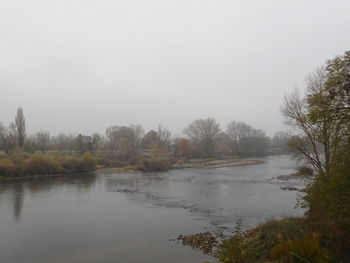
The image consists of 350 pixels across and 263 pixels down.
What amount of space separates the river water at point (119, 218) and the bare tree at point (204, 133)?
59567 millimetres

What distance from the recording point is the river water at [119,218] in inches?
487

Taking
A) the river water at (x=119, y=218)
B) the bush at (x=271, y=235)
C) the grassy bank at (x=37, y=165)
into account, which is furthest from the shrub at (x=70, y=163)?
the bush at (x=271, y=235)

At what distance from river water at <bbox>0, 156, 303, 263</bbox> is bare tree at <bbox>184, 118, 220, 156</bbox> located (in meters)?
59.6

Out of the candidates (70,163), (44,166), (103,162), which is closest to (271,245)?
(44,166)

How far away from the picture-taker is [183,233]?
15.0m

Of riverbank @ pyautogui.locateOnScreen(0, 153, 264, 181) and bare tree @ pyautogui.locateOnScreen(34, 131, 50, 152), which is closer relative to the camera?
riverbank @ pyautogui.locateOnScreen(0, 153, 264, 181)

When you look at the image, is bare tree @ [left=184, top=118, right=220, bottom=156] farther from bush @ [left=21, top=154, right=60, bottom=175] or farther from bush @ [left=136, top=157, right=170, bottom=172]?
bush @ [left=21, top=154, right=60, bottom=175]

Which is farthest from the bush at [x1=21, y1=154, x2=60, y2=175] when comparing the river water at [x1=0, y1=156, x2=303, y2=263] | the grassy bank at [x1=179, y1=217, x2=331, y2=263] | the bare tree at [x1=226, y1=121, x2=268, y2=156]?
the bare tree at [x1=226, y1=121, x2=268, y2=156]

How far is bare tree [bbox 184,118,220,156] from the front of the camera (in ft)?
298

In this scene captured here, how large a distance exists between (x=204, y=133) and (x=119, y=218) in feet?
256

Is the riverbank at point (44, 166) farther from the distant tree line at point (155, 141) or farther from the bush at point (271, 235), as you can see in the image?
the bush at point (271, 235)

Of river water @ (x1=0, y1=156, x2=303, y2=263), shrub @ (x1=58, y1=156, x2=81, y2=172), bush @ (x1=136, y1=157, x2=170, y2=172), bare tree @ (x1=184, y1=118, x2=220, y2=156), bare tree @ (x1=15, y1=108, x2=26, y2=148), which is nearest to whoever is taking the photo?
river water @ (x1=0, y1=156, x2=303, y2=263)

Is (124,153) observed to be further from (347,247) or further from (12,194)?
(347,247)

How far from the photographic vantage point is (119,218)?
1838 centimetres
